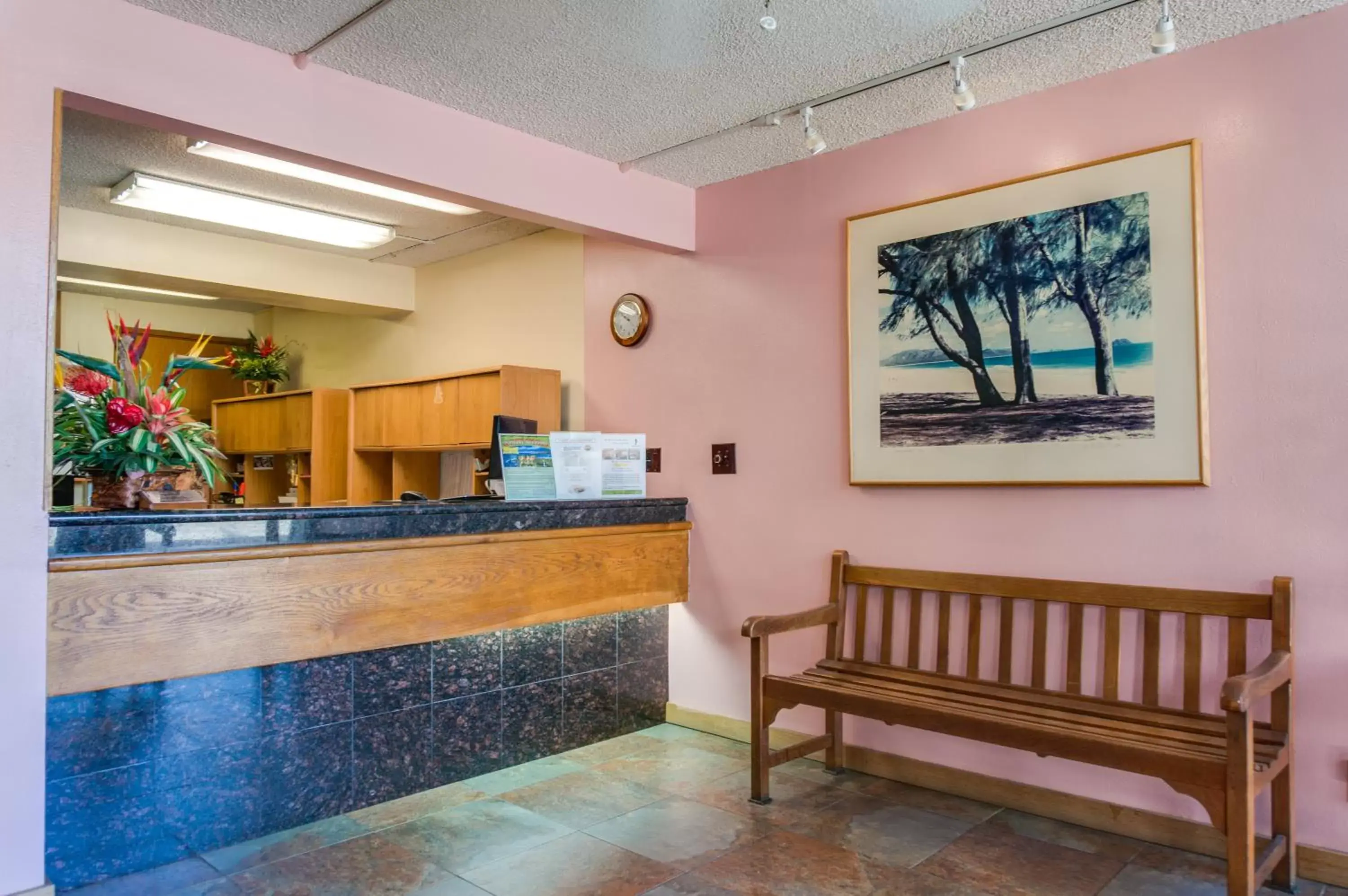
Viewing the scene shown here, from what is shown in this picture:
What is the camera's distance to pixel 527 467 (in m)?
3.80

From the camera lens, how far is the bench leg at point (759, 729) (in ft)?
10.6

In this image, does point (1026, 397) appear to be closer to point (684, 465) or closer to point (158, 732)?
point (684, 465)

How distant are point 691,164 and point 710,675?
7.75 feet

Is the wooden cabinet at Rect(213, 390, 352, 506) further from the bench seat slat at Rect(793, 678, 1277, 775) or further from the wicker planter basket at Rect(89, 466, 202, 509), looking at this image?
the bench seat slat at Rect(793, 678, 1277, 775)

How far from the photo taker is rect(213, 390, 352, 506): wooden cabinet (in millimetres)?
5934

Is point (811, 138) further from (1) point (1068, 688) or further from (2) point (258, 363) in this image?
(2) point (258, 363)

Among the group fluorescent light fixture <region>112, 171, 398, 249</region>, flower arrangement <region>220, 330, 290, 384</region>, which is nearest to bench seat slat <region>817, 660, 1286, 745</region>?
fluorescent light fixture <region>112, 171, 398, 249</region>

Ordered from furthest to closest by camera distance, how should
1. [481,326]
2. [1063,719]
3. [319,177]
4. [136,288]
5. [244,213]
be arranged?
[136,288], [481,326], [244,213], [319,177], [1063,719]

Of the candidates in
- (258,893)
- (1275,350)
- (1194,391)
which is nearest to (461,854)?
(258,893)

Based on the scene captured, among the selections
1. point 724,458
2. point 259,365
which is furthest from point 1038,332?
point 259,365

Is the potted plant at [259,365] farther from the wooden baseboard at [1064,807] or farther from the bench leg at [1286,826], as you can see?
the bench leg at [1286,826]

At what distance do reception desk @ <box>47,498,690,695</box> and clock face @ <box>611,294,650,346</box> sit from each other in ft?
3.21

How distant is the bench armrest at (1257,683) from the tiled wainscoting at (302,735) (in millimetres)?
2464

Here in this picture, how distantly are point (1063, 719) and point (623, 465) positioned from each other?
2145 millimetres
